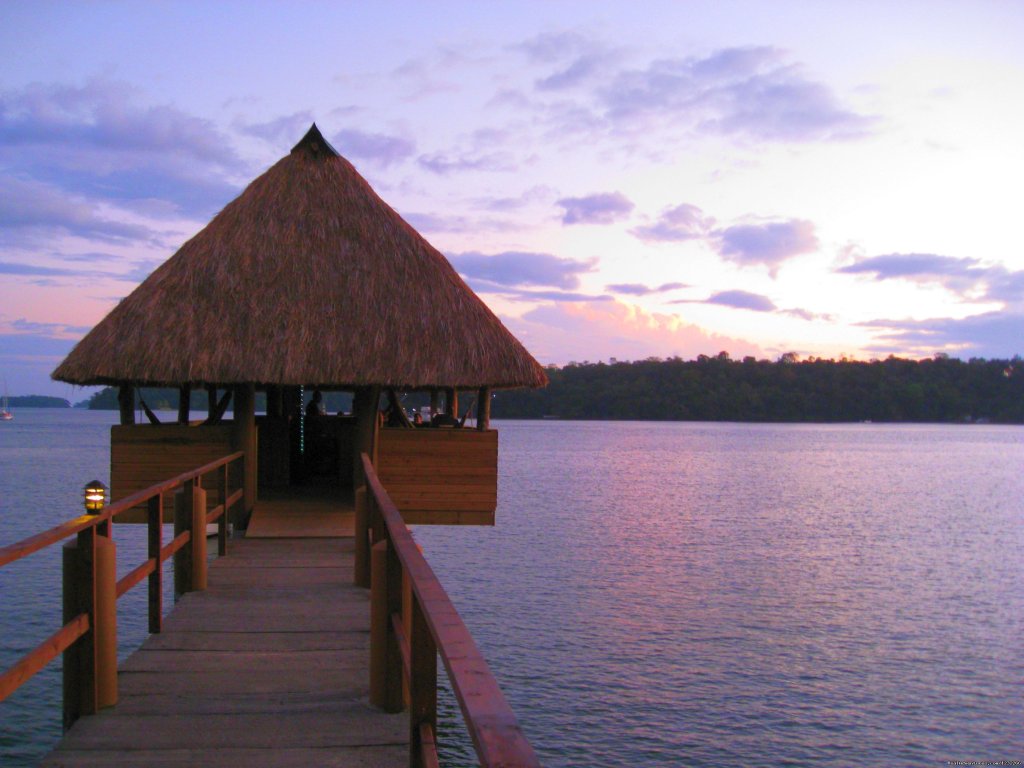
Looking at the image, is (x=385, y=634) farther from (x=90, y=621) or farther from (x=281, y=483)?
(x=281, y=483)

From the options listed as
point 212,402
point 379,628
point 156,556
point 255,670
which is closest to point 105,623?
point 255,670

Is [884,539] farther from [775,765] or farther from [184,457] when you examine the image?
[184,457]

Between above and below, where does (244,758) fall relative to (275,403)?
below

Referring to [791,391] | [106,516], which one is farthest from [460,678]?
[791,391]

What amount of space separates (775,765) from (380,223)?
23.2 feet

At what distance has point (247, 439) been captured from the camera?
32.7ft

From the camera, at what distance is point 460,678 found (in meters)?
1.99

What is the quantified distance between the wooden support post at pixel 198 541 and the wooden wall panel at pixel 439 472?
3.61 m

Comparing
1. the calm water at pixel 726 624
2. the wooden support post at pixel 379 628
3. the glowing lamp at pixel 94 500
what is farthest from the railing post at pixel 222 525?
the wooden support post at pixel 379 628

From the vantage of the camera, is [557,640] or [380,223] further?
[557,640]

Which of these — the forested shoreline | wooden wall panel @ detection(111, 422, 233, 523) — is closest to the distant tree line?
the forested shoreline

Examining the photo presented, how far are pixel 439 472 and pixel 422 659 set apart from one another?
24.5 ft

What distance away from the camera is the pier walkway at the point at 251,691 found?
12.4ft

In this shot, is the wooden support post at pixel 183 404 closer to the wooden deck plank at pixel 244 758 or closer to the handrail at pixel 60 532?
the handrail at pixel 60 532
